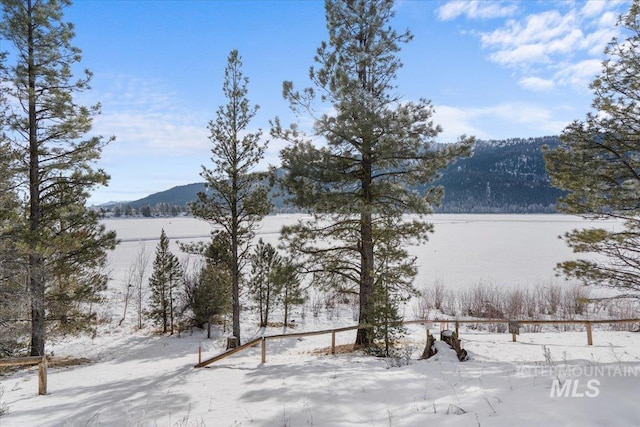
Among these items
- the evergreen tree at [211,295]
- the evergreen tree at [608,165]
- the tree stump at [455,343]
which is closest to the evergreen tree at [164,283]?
the evergreen tree at [211,295]

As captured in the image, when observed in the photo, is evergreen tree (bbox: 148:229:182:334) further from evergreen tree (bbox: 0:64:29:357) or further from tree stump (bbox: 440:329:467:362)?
tree stump (bbox: 440:329:467:362)

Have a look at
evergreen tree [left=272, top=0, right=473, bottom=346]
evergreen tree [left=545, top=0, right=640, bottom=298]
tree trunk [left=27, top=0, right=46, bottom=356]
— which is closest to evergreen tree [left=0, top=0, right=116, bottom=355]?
tree trunk [left=27, top=0, right=46, bottom=356]

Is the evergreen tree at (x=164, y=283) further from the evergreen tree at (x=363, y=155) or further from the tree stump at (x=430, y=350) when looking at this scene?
the tree stump at (x=430, y=350)

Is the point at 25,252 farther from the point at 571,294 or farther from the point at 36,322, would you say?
the point at 571,294

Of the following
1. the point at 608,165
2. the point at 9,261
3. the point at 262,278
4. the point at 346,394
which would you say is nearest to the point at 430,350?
the point at 346,394

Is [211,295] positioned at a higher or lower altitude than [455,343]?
lower

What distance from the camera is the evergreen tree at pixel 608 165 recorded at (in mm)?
8750

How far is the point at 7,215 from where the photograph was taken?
31.2 feet

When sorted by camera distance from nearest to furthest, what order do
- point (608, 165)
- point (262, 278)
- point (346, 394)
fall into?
1. point (346, 394)
2. point (608, 165)
3. point (262, 278)

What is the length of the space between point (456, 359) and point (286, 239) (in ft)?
19.0

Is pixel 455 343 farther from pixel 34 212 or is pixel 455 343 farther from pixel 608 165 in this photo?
pixel 34 212

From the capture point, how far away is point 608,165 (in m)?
9.09

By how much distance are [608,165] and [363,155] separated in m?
6.33

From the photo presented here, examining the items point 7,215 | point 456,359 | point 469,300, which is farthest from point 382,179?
point 469,300
